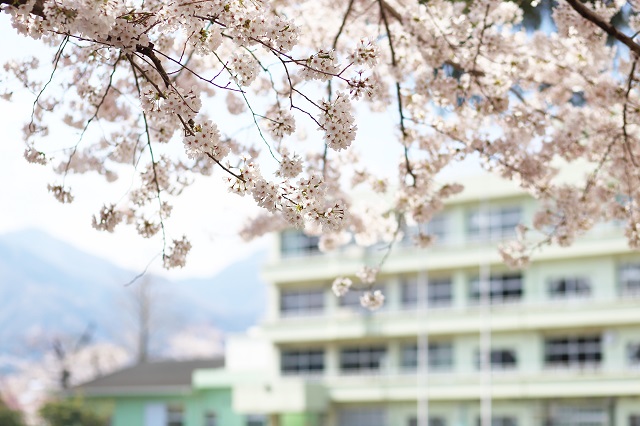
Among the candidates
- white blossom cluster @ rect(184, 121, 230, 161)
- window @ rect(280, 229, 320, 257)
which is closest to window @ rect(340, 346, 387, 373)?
window @ rect(280, 229, 320, 257)

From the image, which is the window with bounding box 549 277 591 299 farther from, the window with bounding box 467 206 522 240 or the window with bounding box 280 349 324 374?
the window with bounding box 280 349 324 374

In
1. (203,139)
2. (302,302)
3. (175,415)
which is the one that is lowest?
(175,415)

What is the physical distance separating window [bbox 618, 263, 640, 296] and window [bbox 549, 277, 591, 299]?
1.02 m

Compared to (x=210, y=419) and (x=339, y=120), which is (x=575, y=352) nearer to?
(x=210, y=419)

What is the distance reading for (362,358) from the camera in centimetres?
3659

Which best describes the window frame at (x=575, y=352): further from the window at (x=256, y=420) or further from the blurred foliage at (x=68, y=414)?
the blurred foliage at (x=68, y=414)

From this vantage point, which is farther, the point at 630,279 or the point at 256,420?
the point at 256,420

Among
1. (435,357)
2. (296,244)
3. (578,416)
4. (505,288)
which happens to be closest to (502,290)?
(505,288)

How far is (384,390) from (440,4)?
1108 inches

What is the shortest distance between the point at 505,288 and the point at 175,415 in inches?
546

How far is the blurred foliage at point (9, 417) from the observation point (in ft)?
127

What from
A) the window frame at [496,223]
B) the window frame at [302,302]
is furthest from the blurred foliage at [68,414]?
the window frame at [496,223]

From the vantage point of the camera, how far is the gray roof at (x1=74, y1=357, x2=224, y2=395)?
4041cm

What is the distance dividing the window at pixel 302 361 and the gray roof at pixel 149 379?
4074mm
